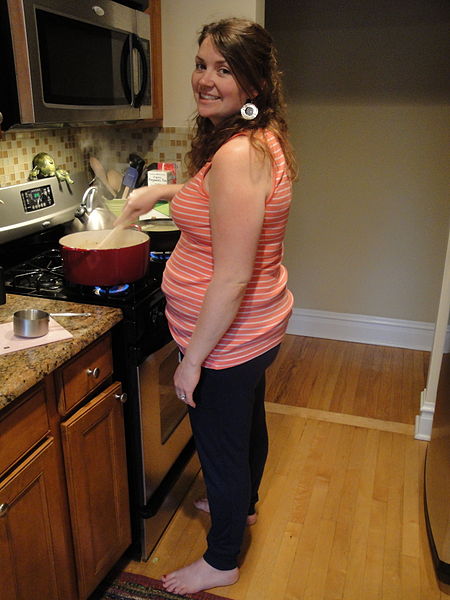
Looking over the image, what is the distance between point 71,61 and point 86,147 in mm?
691

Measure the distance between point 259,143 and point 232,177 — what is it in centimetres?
10

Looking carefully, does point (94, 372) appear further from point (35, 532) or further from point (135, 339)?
point (35, 532)

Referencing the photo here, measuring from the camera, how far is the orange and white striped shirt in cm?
125

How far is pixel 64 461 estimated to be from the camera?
1314mm

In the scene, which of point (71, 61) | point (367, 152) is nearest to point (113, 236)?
point (71, 61)

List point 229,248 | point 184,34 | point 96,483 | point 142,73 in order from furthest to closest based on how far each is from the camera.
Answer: point 184,34 < point 142,73 < point 96,483 < point 229,248

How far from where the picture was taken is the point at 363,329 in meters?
3.33

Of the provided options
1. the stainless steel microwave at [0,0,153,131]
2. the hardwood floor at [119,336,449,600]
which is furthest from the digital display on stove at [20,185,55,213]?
the hardwood floor at [119,336,449,600]

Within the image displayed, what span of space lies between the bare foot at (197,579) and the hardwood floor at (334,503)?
36mm

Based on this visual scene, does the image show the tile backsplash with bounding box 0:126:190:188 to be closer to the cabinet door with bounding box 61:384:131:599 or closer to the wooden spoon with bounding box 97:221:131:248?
the wooden spoon with bounding box 97:221:131:248

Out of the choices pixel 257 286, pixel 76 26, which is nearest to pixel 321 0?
pixel 76 26

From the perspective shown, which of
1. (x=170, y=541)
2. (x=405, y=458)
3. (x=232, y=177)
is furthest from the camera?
(x=405, y=458)

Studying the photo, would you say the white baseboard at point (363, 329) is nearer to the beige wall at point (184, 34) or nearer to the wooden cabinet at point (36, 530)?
the beige wall at point (184, 34)

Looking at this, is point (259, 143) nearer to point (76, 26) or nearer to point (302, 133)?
point (76, 26)
